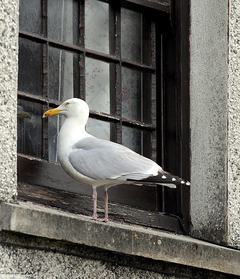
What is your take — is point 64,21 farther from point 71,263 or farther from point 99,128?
point 71,263

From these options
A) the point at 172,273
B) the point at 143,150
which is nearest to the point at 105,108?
the point at 143,150

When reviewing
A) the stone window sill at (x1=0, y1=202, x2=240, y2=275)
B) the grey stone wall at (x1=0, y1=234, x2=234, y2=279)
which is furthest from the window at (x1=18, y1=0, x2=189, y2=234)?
the grey stone wall at (x1=0, y1=234, x2=234, y2=279)

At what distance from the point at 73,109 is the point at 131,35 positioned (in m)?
0.99

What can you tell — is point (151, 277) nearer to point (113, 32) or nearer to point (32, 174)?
point (32, 174)

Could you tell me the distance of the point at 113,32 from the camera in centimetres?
920

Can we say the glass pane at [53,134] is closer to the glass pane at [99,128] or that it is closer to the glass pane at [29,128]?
the glass pane at [29,128]

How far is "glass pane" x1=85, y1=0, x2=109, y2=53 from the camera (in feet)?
29.8

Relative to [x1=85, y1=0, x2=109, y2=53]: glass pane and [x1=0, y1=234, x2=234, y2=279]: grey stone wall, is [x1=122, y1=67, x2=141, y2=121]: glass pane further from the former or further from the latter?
[x1=0, y1=234, x2=234, y2=279]: grey stone wall

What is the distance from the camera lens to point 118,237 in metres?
8.36

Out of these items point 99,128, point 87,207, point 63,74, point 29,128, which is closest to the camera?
point 29,128

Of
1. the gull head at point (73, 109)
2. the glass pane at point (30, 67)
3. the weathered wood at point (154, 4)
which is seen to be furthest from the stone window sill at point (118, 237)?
the weathered wood at point (154, 4)

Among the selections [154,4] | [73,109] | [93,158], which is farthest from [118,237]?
[154,4]

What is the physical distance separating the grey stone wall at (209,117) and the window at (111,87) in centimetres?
6

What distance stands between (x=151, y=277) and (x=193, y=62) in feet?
4.07
